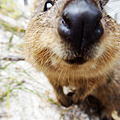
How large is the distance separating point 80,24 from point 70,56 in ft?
0.83

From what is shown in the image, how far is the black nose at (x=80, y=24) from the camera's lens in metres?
0.90

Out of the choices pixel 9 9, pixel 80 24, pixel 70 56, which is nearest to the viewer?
pixel 80 24

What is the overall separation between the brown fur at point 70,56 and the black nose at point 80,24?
0.07 metres

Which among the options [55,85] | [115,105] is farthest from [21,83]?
[115,105]

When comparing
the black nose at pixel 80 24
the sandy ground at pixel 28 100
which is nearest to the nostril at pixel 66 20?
the black nose at pixel 80 24

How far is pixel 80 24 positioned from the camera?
0.90 meters

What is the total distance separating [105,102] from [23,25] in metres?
3.96

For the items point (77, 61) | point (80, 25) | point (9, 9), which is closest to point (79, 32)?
point (80, 25)

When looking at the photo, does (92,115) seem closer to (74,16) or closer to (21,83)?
(21,83)

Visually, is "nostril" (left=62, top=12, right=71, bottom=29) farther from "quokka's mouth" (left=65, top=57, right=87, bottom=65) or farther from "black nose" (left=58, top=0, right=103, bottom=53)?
"quokka's mouth" (left=65, top=57, right=87, bottom=65)

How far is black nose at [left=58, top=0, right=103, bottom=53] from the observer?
2.95 ft

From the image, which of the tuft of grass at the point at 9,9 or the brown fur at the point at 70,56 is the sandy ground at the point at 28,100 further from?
the tuft of grass at the point at 9,9

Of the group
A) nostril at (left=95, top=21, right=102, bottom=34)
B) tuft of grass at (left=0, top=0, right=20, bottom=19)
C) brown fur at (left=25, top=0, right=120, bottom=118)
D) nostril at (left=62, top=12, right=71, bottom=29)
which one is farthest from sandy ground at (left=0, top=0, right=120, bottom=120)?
tuft of grass at (left=0, top=0, right=20, bottom=19)

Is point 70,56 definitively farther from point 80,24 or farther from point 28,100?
point 28,100
